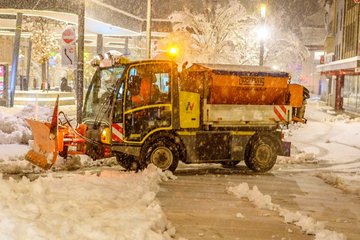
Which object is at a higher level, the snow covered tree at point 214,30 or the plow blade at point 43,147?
the snow covered tree at point 214,30

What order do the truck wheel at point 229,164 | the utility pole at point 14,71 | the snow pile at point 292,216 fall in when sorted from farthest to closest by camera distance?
the utility pole at point 14,71, the truck wheel at point 229,164, the snow pile at point 292,216

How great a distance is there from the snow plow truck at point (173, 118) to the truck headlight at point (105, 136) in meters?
0.02

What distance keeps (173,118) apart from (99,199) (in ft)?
13.6

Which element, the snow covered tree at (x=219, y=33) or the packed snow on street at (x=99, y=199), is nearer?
the packed snow on street at (x=99, y=199)

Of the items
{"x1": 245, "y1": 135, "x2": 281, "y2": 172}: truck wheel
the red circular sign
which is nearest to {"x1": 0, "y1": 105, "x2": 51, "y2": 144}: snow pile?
the red circular sign

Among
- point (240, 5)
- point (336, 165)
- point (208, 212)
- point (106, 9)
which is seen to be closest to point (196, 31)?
point (240, 5)

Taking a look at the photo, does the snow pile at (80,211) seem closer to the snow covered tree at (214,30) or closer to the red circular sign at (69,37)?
the red circular sign at (69,37)

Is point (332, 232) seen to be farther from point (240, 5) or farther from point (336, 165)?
point (240, 5)

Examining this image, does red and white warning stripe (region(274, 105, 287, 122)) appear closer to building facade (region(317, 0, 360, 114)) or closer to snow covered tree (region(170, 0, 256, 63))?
building facade (region(317, 0, 360, 114))

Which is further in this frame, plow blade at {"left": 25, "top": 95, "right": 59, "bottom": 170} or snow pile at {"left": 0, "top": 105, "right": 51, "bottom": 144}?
snow pile at {"left": 0, "top": 105, "right": 51, "bottom": 144}

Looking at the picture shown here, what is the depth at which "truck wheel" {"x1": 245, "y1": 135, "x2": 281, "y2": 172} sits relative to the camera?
1328 centimetres

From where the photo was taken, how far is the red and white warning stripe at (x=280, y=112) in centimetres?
1334

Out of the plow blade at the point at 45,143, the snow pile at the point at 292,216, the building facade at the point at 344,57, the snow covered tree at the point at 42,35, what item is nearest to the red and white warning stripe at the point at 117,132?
the plow blade at the point at 45,143

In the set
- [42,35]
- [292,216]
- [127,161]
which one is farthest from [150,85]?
[42,35]
